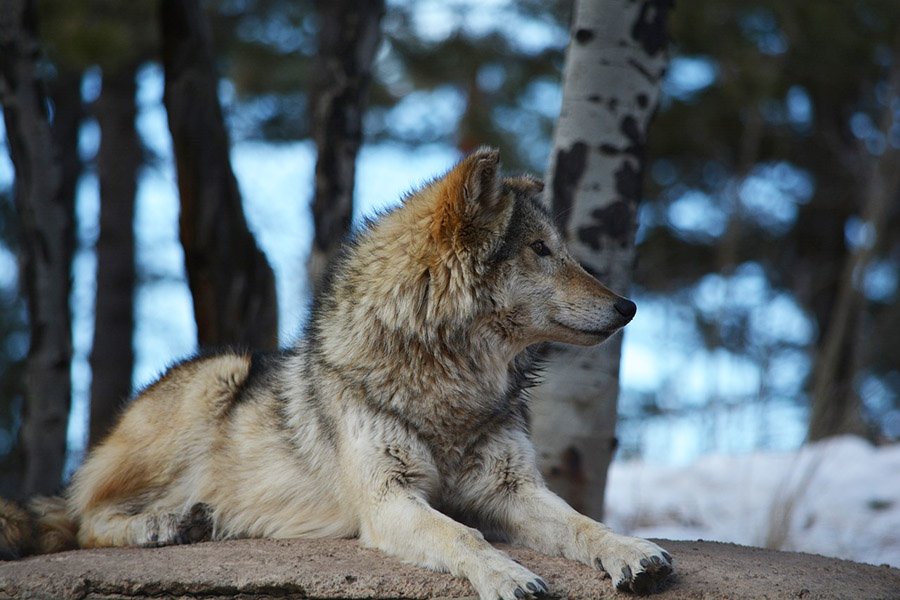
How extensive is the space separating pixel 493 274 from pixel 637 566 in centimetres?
134

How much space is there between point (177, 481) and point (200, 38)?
160 inches

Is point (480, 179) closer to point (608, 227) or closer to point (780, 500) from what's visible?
point (608, 227)

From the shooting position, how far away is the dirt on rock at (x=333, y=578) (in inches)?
137

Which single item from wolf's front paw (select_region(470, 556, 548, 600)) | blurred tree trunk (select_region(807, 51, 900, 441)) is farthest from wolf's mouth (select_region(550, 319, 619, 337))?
blurred tree trunk (select_region(807, 51, 900, 441))

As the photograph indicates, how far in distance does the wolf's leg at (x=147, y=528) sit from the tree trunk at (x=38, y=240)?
2.44m

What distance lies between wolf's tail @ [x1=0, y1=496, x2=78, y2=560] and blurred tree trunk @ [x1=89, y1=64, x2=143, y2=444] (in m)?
5.94

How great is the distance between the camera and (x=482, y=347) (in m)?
4.16

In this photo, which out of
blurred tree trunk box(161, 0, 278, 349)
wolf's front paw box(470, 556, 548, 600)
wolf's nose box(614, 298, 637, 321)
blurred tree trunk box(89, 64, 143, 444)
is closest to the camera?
wolf's front paw box(470, 556, 548, 600)

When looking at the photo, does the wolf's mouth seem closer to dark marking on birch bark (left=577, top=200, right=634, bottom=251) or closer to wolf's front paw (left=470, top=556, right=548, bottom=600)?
wolf's front paw (left=470, top=556, right=548, bottom=600)

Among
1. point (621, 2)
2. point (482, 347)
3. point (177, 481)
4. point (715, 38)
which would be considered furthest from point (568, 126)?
point (715, 38)

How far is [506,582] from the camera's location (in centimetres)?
329

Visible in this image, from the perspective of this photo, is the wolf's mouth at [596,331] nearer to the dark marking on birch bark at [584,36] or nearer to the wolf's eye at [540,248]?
the wolf's eye at [540,248]

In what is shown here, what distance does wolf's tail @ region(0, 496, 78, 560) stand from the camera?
14.0 feet

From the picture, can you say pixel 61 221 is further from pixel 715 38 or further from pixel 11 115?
pixel 715 38
